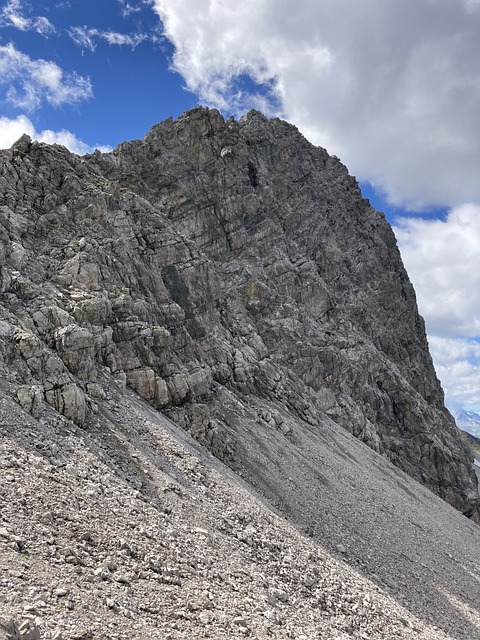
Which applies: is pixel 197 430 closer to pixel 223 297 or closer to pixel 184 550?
pixel 184 550

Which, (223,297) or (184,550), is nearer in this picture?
(184,550)

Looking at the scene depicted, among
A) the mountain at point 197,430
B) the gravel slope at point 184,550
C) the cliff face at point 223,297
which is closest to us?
the gravel slope at point 184,550

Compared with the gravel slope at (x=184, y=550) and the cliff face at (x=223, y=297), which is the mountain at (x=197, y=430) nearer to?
the gravel slope at (x=184, y=550)

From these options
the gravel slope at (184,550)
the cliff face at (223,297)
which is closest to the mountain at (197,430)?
the gravel slope at (184,550)

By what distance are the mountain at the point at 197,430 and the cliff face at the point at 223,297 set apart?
292 millimetres

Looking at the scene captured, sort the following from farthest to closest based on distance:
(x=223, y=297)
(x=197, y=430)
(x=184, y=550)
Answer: (x=223, y=297) → (x=197, y=430) → (x=184, y=550)

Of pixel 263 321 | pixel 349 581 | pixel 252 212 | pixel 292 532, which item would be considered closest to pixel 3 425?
pixel 292 532

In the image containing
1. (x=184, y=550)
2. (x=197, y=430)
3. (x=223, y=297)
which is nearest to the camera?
(x=184, y=550)

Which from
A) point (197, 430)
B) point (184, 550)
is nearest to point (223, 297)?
point (197, 430)

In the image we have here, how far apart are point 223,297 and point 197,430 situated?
30.6m

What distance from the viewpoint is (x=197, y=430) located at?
38000 mm

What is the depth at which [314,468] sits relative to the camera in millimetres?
40562

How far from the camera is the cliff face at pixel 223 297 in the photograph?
35.8 m

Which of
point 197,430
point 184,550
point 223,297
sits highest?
point 223,297
